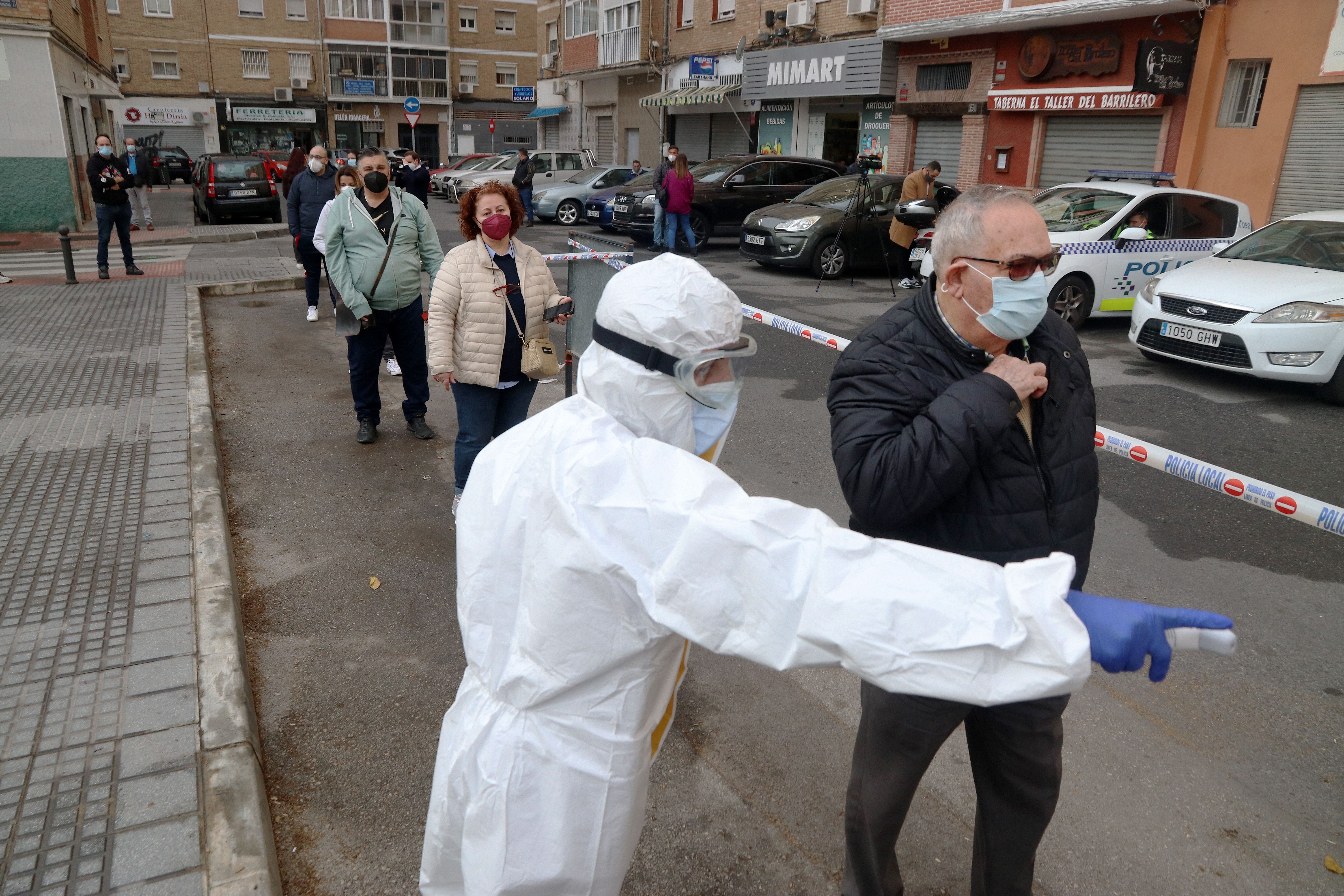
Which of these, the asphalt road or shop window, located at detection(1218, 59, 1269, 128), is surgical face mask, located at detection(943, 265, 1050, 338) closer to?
the asphalt road

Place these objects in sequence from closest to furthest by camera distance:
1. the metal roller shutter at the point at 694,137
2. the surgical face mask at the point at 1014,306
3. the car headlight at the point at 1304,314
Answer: the surgical face mask at the point at 1014,306
the car headlight at the point at 1304,314
the metal roller shutter at the point at 694,137

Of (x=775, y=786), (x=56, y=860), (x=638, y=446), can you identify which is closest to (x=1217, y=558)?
(x=775, y=786)

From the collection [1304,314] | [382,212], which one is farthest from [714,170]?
[382,212]

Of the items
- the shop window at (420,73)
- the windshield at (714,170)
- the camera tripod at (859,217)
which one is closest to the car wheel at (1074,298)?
the camera tripod at (859,217)

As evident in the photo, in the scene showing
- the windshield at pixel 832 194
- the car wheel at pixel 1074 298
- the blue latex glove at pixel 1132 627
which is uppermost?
the windshield at pixel 832 194

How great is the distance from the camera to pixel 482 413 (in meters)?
4.70

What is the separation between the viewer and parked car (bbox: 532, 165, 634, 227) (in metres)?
22.2

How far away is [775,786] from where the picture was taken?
3.00m

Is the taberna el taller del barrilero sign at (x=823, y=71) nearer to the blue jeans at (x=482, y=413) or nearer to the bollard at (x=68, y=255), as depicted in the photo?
the bollard at (x=68, y=255)

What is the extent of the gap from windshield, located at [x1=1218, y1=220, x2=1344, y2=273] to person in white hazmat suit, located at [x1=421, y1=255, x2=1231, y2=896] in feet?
28.2

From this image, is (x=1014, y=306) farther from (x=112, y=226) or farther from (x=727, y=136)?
(x=727, y=136)

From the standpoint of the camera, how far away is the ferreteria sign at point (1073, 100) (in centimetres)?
1573

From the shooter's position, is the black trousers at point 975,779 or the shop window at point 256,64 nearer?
the black trousers at point 975,779

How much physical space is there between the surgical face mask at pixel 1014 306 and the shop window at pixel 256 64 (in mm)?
53934
